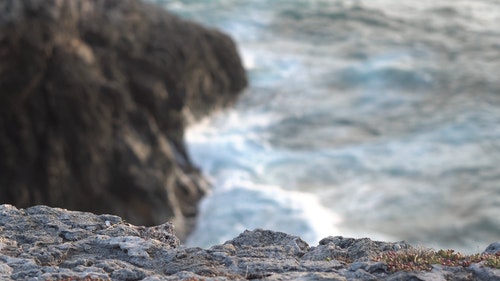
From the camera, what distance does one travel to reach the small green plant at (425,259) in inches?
239

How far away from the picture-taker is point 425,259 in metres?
6.20

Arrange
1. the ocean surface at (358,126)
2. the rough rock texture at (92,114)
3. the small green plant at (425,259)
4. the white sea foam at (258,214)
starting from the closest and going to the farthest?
the small green plant at (425,259) → the rough rock texture at (92,114) → the white sea foam at (258,214) → the ocean surface at (358,126)

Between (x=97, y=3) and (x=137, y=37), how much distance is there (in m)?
1.83

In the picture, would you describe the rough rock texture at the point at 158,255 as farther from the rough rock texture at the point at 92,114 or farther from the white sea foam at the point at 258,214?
the white sea foam at the point at 258,214

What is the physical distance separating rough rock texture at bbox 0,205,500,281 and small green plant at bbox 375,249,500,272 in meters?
0.07

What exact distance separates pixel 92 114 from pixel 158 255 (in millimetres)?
13460

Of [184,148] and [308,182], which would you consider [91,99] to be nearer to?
[184,148]

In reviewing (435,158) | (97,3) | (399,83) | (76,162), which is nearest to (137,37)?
(97,3)

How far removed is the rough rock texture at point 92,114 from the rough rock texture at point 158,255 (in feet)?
36.6

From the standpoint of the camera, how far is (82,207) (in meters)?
19.4

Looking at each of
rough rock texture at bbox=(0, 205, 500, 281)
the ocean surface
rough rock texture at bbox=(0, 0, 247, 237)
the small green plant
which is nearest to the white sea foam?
the ocean surface

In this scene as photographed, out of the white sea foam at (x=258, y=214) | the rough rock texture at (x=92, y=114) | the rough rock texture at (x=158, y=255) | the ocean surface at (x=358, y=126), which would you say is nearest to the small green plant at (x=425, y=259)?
the rough rock texture at (x=158, y=255)

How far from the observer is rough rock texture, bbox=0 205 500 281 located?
6.09 meters

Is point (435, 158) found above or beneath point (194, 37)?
beneath
